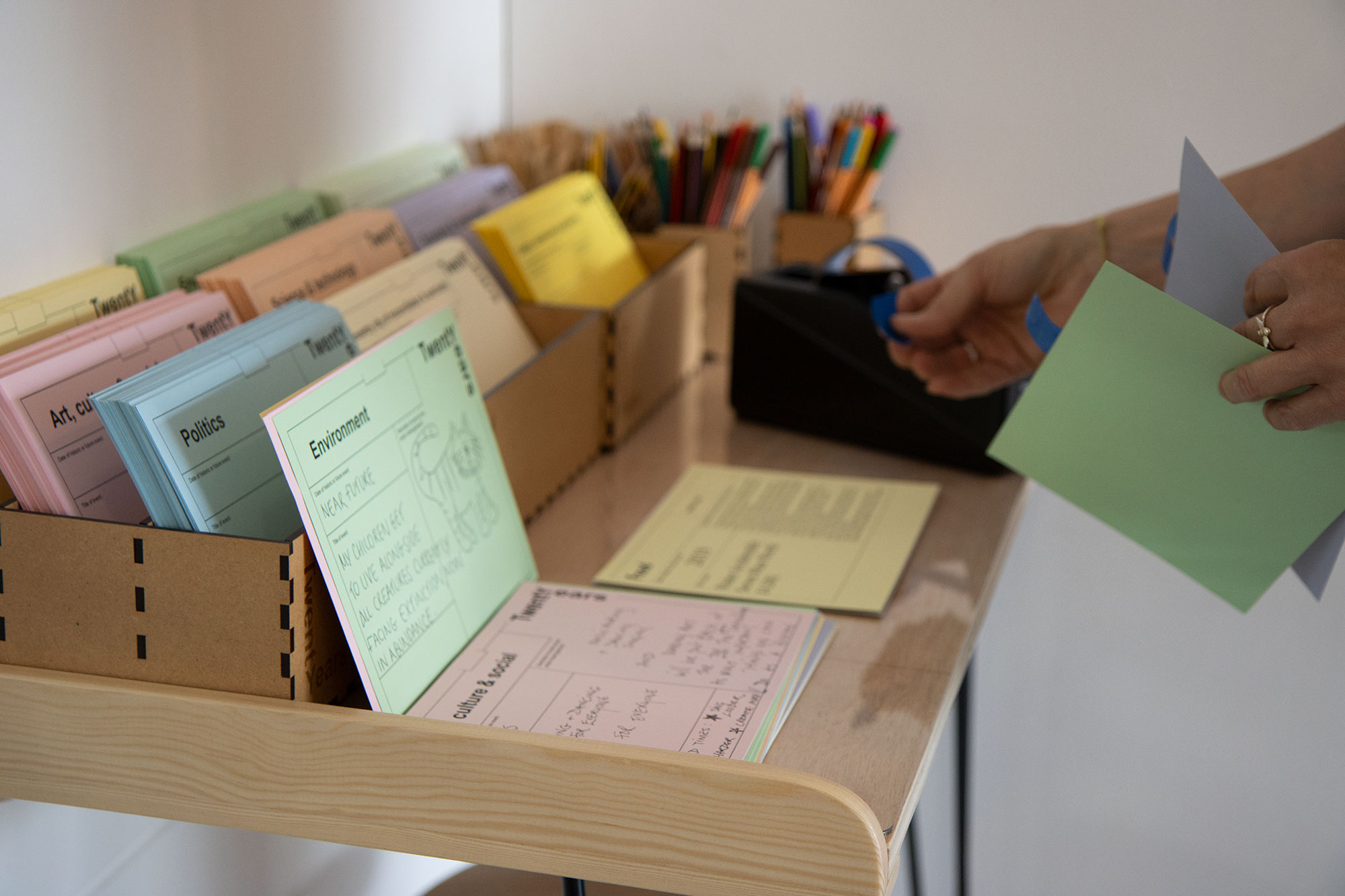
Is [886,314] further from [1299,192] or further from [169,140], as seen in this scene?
[169,140]

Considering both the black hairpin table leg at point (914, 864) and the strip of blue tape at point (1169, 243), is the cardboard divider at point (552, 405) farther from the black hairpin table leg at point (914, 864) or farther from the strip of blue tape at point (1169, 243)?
the black hairpin table leg at point (914, 864)

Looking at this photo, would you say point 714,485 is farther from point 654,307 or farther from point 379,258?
point 379,258

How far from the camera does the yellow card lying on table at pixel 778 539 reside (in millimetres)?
865

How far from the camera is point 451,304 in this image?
3.26ft

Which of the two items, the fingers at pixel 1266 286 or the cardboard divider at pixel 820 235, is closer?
the fingers at pixel 1266 286

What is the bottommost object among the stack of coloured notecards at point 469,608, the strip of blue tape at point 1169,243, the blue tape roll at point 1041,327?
the stack of coloured notecards at point 469,608

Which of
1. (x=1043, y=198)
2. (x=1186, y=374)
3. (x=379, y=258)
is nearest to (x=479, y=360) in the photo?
(x=379, y=258)

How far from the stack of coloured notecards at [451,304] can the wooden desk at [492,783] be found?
37 cm

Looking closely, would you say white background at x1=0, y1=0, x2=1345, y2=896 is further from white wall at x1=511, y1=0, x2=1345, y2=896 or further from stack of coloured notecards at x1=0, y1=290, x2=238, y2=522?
stack of coloured notecards at x1=0, y1=290, x2=238, y2=522

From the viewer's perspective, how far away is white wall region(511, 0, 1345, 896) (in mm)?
1327

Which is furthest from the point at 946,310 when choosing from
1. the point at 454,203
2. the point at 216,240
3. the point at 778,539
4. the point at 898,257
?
the point at 216,240

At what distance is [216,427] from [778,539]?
502mm

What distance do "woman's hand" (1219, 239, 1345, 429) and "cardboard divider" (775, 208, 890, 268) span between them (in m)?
0.73

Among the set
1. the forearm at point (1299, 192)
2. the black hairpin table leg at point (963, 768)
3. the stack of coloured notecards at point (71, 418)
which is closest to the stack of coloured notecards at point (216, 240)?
the stack of coloured notecards at point (71, 418)
